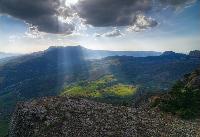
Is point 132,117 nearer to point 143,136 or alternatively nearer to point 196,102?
point 143,136

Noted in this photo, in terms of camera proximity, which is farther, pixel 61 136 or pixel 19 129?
pixel 19 129

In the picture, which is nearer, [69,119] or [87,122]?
[87,122]

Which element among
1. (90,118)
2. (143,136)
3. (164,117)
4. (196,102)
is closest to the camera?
(143,136)

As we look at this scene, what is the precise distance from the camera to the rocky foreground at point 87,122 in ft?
175

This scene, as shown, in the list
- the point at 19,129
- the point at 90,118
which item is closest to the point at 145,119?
the point at 90,118

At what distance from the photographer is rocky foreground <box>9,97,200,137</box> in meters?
53.4

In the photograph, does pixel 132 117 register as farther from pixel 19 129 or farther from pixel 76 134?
pixel 19 129

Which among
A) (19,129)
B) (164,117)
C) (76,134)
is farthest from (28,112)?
(164,117)

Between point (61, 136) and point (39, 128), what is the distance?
4.77 meters

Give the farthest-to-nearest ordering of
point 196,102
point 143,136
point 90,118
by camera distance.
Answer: point 196,102
point 90,118
point 143,136

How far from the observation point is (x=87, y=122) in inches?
2181

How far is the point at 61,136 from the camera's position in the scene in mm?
52562

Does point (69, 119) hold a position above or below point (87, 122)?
above

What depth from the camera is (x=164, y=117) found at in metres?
61.6
